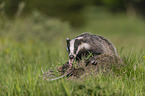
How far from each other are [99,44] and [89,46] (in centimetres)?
21

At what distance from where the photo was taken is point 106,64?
3.78 metres

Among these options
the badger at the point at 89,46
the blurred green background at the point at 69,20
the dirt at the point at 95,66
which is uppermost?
the blurred green background at the point at 69,20

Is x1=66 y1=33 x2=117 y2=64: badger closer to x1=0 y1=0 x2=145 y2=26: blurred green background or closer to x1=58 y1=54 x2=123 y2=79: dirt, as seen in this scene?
x1=58 y1=54 x2=123 y2=79: dirt

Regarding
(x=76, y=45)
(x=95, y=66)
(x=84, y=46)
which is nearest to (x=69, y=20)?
(x=84, y=46)

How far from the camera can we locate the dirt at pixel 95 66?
142 inches

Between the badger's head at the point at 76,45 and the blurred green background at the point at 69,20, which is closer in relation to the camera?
the badger's head at the point at 76,45

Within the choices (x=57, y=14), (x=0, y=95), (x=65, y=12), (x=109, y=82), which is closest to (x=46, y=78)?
(x=0, y=95)

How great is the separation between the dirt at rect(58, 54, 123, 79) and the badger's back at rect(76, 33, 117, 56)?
0.37 meters

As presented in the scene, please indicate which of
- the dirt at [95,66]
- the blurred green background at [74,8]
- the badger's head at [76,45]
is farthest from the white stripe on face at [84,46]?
the blurred green background at [74,8]

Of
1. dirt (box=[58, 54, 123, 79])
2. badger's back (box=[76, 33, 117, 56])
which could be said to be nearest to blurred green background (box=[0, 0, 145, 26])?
badger's back (box=[76, 33, 117, 56])

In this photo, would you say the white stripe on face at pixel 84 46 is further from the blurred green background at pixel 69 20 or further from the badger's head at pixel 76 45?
the blurred green background at pixel 69 20

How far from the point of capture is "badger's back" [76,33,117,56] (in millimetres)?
4258

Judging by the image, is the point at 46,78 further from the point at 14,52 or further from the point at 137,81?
the point at 14,52

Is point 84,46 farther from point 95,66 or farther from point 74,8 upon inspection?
point 74,8
